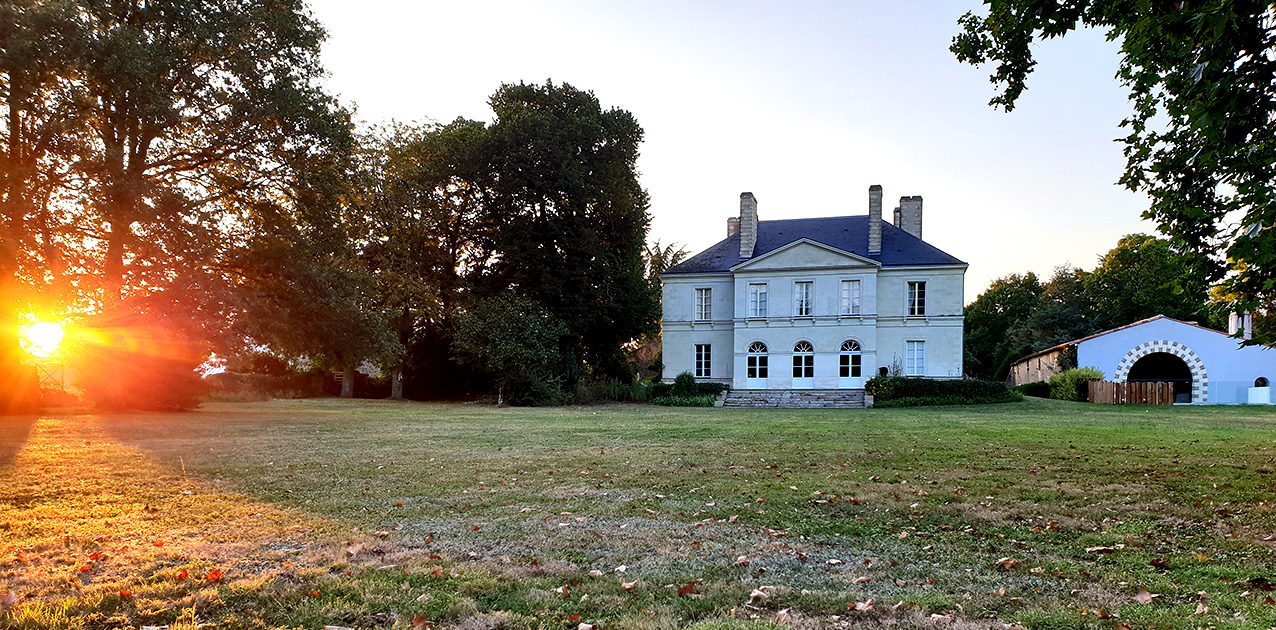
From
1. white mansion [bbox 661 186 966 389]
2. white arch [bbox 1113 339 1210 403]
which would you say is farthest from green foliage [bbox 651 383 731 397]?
white arch [bbox 1113 339 1210 403]

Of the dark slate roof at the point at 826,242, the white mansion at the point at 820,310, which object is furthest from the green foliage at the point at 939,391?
the dark slate roof at the point at 826,242

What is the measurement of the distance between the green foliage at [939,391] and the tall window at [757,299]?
24.4ft

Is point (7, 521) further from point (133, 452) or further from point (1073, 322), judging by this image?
point (1073, 322)

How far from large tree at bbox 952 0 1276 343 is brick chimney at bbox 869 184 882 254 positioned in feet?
91.6

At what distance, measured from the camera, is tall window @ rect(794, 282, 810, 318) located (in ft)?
115

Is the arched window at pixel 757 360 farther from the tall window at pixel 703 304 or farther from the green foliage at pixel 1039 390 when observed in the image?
the green foliage at pixel 1039 390

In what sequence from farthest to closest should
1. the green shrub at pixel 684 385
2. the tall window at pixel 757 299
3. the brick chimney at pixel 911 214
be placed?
the brick chimney at pixel 911 214 → the tall window at pixel 757 299 → the green shrub at pixel 684 385

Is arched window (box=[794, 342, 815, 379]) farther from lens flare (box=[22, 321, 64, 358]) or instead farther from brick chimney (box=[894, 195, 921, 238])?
lens flare (box=[22, 321, 64, 358])

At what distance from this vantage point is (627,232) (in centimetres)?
3391

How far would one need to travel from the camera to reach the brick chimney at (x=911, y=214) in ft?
124

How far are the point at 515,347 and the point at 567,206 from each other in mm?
7174

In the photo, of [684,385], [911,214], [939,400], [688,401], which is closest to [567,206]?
[684,385]

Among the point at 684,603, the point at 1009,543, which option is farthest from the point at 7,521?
the point at 1009,543

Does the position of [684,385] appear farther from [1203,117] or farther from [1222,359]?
[1203,117]
